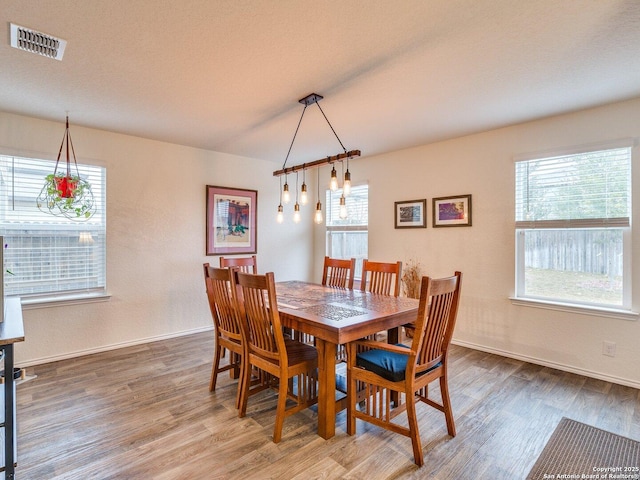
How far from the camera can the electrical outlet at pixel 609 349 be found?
9.37 feet

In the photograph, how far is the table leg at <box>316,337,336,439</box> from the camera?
2.07 metres

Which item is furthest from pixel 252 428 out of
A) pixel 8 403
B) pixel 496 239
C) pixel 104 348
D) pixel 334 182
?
pixel 496 239

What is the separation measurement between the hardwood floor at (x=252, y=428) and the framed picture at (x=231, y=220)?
1820 mm

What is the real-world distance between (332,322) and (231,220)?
304 cm

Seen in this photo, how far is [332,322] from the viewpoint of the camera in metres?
2.00

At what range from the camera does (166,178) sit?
4.05 meters

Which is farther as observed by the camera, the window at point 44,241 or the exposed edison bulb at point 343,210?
the window at point 44,241

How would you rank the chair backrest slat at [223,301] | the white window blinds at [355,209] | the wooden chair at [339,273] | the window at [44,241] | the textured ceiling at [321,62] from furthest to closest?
the white window blinds at [355,209] < the wooden chair at [339,273] < the window at [44,241] < the chair backrest slat at [223,301] < the textured ceiling at [321,62]

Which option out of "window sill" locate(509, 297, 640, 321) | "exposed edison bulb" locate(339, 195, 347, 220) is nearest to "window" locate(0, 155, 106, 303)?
"exposed edison bulb" locate(339, 195, 347, 220)

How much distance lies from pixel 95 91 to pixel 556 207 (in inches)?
166

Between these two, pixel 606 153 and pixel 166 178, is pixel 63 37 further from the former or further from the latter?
pixel 606 153

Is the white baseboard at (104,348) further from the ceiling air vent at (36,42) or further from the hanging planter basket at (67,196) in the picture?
the ceiling air vent at (36,42)

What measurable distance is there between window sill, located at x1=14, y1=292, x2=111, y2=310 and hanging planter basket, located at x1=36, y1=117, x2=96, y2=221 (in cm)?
82

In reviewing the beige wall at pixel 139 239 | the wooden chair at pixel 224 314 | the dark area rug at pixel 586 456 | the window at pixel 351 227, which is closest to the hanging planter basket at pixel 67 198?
the beige wall at pixel 139 239
